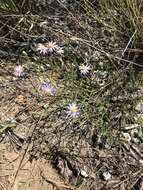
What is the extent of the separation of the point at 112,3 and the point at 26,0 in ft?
1.51

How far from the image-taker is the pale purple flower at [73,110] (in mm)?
2002

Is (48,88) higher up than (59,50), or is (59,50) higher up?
(59,50)

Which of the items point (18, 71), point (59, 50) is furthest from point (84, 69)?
point (18, 71)

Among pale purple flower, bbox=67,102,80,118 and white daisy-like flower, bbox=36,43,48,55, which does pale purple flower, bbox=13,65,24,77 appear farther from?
pale purple flower, bbox=67,102,80,118

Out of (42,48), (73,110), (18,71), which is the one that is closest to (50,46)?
(42,48)

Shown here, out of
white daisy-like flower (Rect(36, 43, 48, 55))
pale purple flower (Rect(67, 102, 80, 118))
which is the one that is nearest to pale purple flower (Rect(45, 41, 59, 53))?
white daisy-like flower (Rect(36, 43, 48, 55))

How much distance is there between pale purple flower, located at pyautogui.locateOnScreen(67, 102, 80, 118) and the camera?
2.00 metres

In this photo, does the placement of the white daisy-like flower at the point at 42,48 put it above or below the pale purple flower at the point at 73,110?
above

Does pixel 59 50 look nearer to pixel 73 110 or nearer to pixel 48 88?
pixel 48 88

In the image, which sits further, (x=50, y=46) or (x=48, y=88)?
(x=50, y=46)

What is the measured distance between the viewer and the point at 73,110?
2014 millimetres

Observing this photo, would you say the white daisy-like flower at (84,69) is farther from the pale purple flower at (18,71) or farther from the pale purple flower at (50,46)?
the pale purple flower at (18,71)

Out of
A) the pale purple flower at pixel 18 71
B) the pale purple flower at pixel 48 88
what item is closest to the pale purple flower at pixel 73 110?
the pale purple flower at pixel 48 88

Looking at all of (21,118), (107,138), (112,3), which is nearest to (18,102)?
(21,118)
